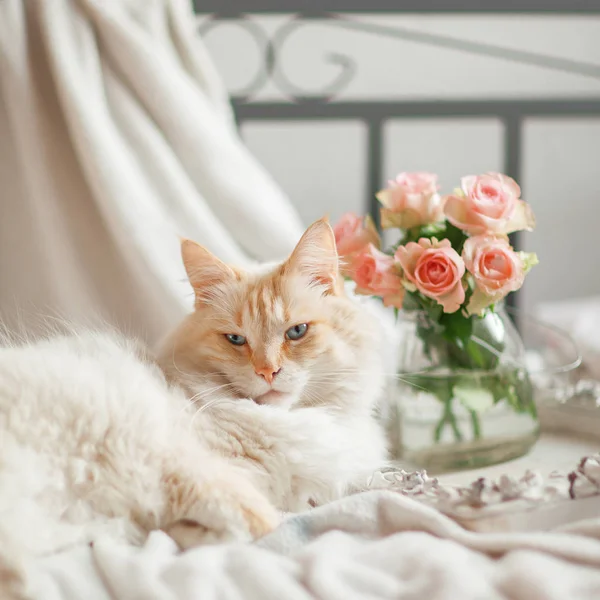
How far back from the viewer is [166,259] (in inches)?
52.2

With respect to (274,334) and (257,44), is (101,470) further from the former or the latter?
(257,44)

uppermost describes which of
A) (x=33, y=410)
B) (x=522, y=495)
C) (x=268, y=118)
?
(x=268, y=118)

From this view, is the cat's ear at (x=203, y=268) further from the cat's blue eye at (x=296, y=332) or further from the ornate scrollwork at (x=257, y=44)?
the ornate scrollwork at (x=257, y=44)

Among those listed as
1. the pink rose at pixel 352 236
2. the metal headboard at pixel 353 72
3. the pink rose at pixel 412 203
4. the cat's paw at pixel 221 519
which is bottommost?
the cat's paw at pixel 221 519

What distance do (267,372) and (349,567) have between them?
11.4 inches

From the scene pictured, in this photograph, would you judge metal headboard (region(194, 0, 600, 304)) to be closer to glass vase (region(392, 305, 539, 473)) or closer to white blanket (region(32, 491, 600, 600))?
glass vase (region(392, 305, 539, 473))

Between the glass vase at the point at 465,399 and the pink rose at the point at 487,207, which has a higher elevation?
the pink rose at the point at 487,207

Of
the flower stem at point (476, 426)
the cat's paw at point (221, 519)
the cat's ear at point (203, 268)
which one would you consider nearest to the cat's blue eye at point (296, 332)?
the cat's ear at point (203, 268)

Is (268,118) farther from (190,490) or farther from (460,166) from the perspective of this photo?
(190,490)

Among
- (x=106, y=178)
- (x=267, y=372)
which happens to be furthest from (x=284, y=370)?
(x=106, y=178)

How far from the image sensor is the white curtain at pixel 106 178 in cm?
132

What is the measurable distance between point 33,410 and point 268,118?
49.3 inches

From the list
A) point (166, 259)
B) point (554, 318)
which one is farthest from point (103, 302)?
point (554, 318)

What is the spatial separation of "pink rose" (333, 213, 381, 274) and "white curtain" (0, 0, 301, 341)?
213 millimetres
